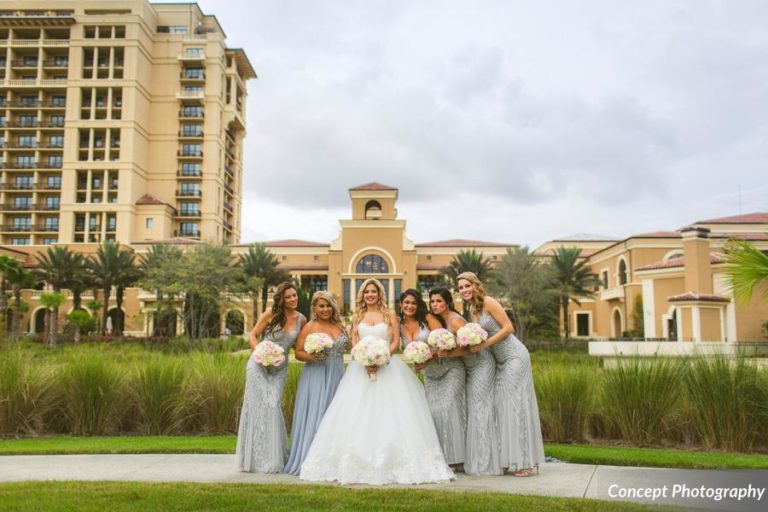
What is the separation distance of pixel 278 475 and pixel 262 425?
0.52 meters

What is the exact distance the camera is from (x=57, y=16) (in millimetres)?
59969

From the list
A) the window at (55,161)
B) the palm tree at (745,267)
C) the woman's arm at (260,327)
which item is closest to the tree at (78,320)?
the window at (55,161)

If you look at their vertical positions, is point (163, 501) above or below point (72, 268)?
below

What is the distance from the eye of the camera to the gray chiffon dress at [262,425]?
6289 millimetres

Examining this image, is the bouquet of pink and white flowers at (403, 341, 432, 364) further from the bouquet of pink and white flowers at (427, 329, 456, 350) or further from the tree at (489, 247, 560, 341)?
the tree at (489, 247, 560, 341)

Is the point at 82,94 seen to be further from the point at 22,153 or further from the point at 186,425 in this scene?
the point at 186,425

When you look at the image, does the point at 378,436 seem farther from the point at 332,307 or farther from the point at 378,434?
the point at 332,307

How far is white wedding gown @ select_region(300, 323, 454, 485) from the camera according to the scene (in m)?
5.65

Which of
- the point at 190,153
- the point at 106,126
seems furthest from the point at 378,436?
the point at 190,153

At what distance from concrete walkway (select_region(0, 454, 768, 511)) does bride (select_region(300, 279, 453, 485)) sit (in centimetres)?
23

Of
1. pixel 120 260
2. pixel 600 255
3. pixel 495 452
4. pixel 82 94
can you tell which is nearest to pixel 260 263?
pixel 120 260

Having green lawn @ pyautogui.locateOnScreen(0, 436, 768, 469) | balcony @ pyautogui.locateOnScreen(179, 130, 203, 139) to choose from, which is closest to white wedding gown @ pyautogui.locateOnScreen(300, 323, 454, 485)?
green lawn @ pyautogui.locateOnScreen(0, 436, 768, 469)

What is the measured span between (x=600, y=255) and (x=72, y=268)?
36.9 metres

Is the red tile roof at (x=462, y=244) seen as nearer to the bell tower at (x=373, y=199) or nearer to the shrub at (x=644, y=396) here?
the bell tower at (x=373, y=199)
